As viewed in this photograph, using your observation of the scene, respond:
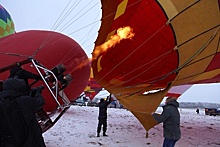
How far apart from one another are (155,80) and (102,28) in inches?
59.0

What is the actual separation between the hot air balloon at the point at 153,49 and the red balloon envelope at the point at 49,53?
0.78 metres

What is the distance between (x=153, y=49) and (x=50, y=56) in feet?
6.94

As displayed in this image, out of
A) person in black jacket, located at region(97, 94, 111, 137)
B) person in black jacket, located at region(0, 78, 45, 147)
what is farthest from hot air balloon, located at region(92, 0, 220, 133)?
person in black jacket, located at region(0, 78, 45, 147)

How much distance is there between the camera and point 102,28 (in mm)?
5176

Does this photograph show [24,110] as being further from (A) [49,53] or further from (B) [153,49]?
(B) [153,49]

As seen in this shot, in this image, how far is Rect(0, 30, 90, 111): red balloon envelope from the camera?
4.29 m

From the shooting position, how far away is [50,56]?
450 centimetres

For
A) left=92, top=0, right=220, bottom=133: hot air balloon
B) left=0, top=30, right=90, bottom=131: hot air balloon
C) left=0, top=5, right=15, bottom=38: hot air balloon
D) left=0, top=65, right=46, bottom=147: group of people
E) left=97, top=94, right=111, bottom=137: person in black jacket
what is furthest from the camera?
left=0, top=5, right=15, bottom=38: hot air balloon

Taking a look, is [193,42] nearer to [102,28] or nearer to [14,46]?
[102,28]

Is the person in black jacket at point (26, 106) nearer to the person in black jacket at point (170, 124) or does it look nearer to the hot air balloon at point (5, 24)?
the person in black jacket at point (170, 124)

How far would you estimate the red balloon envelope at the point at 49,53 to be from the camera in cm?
429

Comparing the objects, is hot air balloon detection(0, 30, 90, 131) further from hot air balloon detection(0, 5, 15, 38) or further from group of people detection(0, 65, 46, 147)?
hot air balloon detection(0, 5, 15, 38)

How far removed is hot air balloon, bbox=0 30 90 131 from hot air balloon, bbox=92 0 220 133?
792mm

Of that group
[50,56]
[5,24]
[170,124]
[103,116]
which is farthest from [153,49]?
[5,24]
